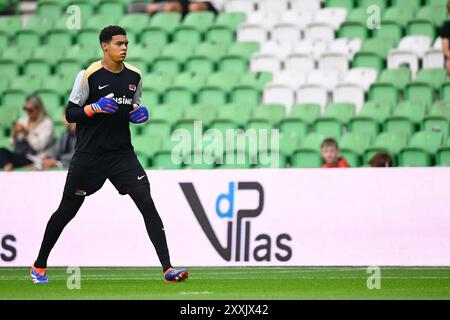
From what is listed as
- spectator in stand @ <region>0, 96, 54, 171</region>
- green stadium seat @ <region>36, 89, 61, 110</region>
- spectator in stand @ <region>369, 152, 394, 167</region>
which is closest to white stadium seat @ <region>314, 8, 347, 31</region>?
spectator in stand @ <region>369, 152, 394, 167</region>

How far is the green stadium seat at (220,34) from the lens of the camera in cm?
1656

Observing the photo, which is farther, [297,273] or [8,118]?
[8,118]

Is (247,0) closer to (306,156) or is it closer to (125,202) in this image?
(306,156)

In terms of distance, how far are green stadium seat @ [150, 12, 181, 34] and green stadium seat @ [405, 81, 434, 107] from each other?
171 inches

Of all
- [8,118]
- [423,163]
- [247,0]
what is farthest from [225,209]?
[247,0]

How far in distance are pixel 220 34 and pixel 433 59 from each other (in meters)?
3.51

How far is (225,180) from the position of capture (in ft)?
35.7

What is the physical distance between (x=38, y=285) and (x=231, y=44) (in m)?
8.05

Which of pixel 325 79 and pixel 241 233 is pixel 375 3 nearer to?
pixel 325 79

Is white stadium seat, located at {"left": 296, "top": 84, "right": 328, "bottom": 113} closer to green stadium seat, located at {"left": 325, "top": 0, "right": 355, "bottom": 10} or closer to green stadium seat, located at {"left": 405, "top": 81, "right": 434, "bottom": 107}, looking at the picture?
green stadium seat, located at {"left": 405, "top": 81, "right": 434, "bottom": 107}

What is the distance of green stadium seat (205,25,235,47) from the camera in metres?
16.6

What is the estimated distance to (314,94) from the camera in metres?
14.9

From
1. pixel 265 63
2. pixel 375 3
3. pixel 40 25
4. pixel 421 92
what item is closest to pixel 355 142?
pixel 421 92

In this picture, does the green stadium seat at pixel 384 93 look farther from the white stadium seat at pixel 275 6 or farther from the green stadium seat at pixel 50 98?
the green stadium seat at pixel 50 98
